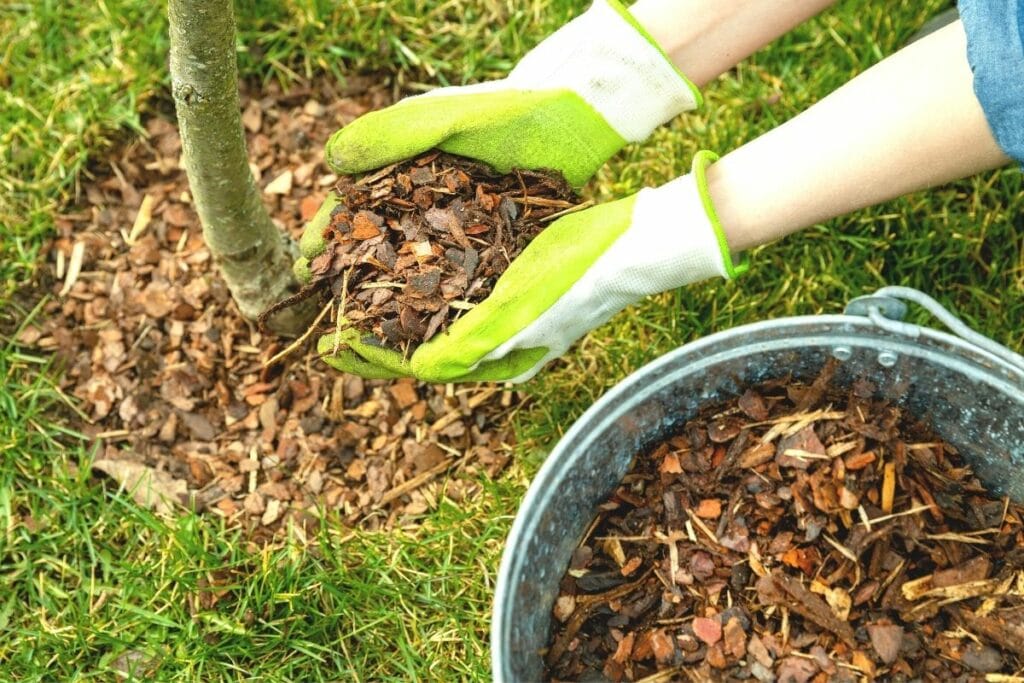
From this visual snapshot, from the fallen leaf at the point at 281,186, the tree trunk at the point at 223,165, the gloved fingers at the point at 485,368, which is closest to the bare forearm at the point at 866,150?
the gloved fingers at the point at 485,368

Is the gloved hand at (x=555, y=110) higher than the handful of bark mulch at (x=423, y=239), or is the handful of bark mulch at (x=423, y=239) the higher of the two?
the gloved hand at (x=555, y=110)

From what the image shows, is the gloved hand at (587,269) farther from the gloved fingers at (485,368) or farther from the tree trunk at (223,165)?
the tree trunk at (223,165)

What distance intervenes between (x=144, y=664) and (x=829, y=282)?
1.68 metres

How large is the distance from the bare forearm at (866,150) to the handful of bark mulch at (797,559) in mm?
365

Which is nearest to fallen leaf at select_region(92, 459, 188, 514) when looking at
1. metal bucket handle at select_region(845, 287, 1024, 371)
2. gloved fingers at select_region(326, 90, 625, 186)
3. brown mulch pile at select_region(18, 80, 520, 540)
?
brown mulch pile at select_region(18, 80, 520, 540)

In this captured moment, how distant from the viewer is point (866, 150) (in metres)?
1.49

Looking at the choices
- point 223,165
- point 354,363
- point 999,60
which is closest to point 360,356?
point 354,363

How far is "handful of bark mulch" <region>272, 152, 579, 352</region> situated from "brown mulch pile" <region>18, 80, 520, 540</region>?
18.5 inches

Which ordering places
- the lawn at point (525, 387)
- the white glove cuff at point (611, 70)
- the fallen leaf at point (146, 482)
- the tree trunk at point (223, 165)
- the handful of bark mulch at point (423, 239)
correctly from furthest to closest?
the fallen leaf at point (146, 482), the lawn at point (525, 387), the white glove cuff at point (611, 70), the handful of bark mulch at point (423, 239), the tree trunk at point (223, 165)

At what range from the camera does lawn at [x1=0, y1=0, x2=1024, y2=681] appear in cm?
189

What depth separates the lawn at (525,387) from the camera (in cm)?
189

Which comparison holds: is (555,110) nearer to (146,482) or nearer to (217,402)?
(217,402)

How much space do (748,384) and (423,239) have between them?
68 cm

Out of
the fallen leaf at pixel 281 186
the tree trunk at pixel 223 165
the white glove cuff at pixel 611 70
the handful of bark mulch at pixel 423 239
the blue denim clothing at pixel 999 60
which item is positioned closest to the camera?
the blue denim clothing at pixel 999 60
